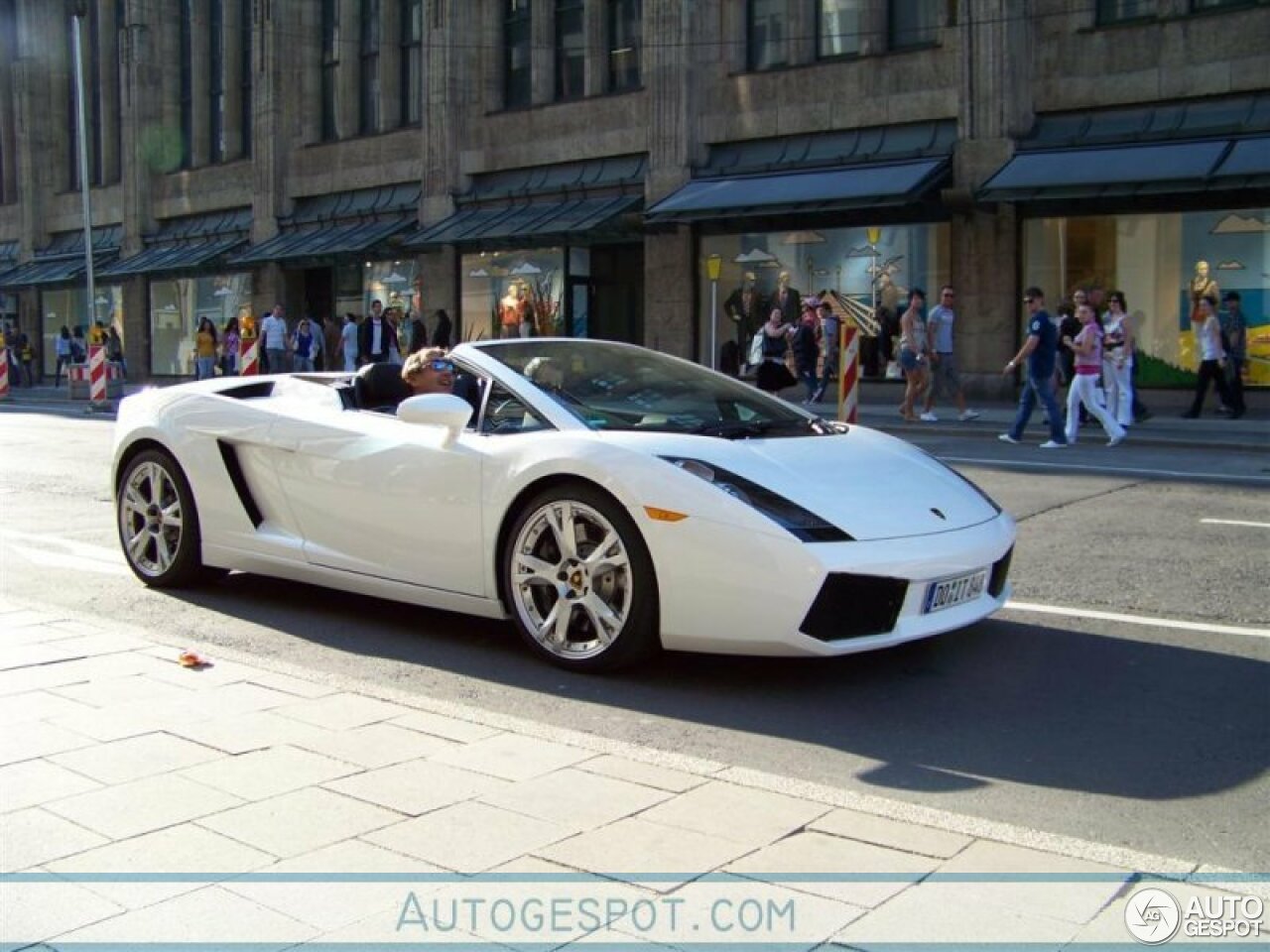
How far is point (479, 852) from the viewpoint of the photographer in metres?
3.47

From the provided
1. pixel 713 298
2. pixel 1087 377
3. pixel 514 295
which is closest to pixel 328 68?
pixel 514 295

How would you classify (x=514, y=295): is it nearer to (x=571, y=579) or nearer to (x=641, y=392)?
(x=641, y=392)

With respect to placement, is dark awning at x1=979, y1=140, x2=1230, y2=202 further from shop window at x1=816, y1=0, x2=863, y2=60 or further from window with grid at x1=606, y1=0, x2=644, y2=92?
window with grid at x1=606, y1=0, x2=644, y2=92

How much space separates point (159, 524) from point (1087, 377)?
37.9 feet

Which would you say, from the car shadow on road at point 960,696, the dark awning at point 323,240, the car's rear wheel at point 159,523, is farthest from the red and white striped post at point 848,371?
the dark awning at point 323,240

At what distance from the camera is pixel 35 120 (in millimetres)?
48625

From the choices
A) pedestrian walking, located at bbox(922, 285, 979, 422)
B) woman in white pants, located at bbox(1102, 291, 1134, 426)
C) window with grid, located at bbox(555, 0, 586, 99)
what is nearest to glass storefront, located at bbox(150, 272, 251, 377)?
window with grid, located at bbox(555, 0, 586, 99)

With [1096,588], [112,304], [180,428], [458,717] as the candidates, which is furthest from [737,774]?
[112,304]

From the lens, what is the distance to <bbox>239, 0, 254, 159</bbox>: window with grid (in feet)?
130

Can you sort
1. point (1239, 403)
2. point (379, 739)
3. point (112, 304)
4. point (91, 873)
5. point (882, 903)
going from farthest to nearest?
point (112, 304) < point (1239, 403) < point (379, 739) < point (91, 873) < point (882, 903)

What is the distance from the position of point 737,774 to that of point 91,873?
5.88 feet

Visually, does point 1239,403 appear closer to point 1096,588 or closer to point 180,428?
point 1096,588

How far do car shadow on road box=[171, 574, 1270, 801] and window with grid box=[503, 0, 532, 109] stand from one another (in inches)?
1038

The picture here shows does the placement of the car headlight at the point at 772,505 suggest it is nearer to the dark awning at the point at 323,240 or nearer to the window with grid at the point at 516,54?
the window with grid at the point at 516,54
